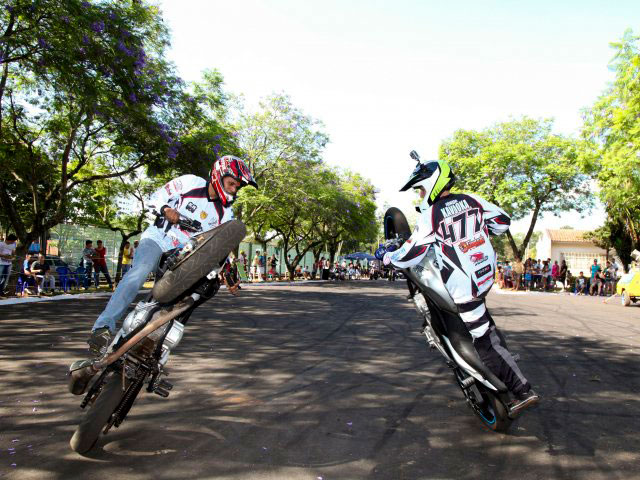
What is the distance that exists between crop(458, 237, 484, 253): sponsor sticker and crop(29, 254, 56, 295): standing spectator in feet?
45.2

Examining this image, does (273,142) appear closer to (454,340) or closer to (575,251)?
(454,340)

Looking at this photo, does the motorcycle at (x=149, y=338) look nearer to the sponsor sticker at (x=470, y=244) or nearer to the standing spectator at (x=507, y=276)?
the sponsor sticker at (x=470, y=244)

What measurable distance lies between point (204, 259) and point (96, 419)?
1131 millimetres

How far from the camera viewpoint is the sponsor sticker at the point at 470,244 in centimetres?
391

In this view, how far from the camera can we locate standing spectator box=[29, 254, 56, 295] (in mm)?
14547

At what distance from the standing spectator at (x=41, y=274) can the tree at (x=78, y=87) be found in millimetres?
871

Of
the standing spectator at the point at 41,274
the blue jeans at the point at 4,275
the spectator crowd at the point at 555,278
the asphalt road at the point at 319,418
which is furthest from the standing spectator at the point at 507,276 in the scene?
the blue jeans at the point at 4,275

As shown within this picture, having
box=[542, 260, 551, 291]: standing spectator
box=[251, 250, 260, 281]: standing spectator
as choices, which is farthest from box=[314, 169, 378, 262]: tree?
box=[542, 260, 551, 291]: standing spectator

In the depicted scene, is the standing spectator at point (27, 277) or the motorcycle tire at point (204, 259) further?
the standing spectator at point (27, 277)

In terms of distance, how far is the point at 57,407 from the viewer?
4.11 m

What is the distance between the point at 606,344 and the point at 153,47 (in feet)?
55.0

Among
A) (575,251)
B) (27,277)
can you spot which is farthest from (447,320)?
(575,251)

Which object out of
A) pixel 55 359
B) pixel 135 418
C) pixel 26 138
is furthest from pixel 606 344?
pixel 26 138

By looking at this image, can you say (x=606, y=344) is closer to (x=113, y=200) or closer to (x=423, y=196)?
(x=423, y=196)
